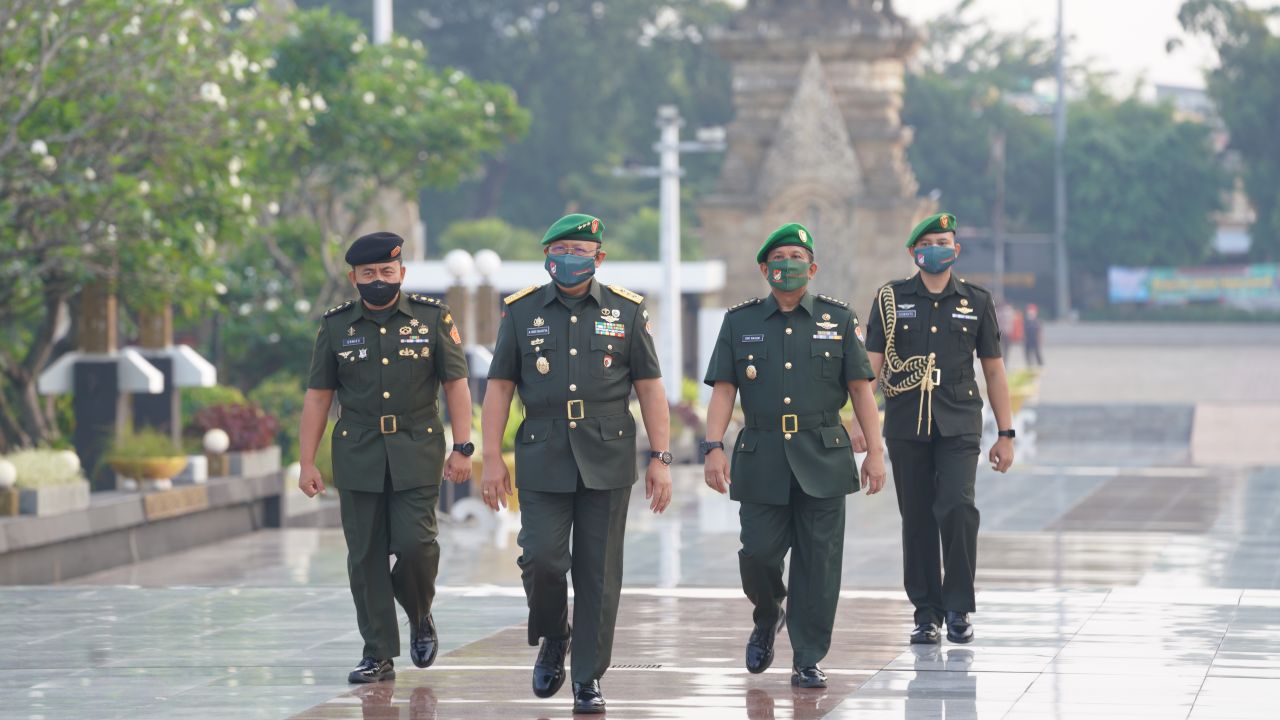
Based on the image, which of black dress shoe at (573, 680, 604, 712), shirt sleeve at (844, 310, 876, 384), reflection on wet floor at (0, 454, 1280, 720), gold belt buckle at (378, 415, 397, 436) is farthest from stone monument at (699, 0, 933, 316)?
black dress shoe at (573, 680, 604, 712)

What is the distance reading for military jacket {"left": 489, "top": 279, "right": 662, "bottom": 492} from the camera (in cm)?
894

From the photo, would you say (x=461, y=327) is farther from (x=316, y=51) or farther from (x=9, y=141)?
(x=316, y=51)

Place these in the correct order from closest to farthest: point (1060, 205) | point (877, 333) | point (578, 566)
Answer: point (578, 566)
point (877, 333)
point (1060, 205)

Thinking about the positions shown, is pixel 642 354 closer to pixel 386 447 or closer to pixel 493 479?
pixel 493 479

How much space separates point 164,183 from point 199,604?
7.47 metres

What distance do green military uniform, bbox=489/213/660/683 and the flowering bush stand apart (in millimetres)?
10264

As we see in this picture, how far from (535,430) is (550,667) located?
3.23 ft

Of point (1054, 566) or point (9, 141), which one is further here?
point (9, 141)

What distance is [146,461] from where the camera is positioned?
1748 centimetres

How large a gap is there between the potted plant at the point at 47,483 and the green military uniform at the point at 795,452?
23.8 ft

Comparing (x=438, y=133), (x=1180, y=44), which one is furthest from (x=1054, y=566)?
(x=1180, y=44)

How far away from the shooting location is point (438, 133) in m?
27.9

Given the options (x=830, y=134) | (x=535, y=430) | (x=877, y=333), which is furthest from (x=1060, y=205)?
(x=535, y=430)

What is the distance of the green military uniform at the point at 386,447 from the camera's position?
9.53 m
